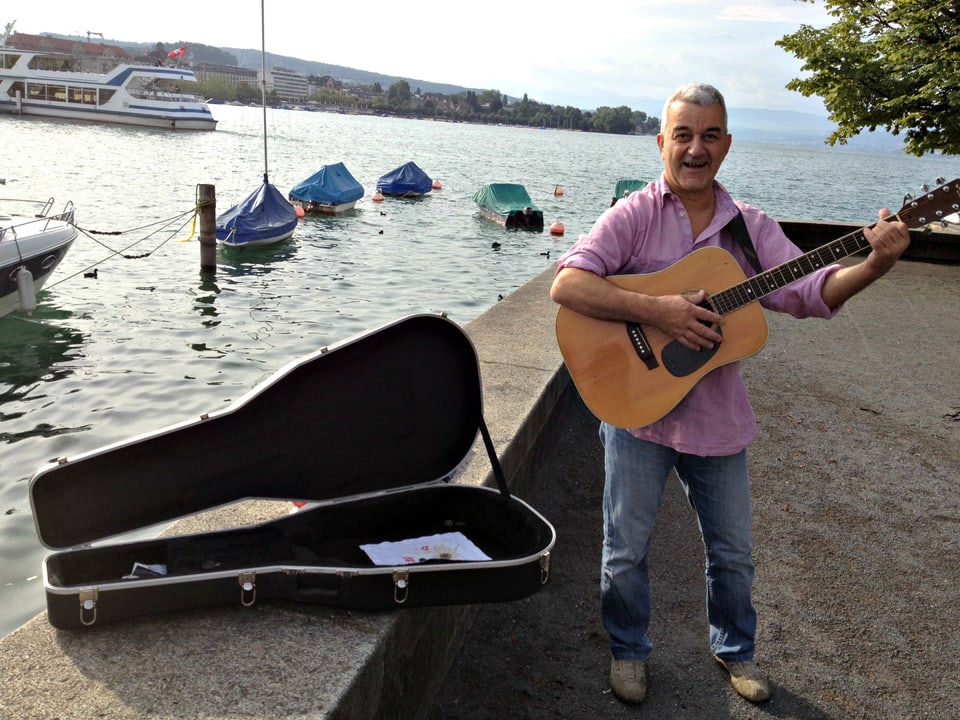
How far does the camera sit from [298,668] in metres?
2.45

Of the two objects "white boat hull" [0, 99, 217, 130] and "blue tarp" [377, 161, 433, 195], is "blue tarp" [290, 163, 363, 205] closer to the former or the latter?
"blue tarp" [377, 161, 433, 195]

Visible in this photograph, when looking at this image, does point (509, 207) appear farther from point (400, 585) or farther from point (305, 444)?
point (400, 585)

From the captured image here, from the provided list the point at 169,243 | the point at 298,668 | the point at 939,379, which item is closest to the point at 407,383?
the point at 298,668

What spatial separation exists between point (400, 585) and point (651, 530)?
1.00 meters

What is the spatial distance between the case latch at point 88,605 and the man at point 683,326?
5.74 feet

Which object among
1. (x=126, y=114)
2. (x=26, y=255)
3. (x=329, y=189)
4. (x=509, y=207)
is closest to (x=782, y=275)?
(x=26, y=255)

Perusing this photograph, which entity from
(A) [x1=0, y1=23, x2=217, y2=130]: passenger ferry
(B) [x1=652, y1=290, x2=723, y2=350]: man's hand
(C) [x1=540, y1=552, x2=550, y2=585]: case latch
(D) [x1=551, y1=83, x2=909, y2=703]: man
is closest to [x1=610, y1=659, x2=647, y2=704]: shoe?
(D) [x1=551, y1=83, x2=909, y2=703]: man

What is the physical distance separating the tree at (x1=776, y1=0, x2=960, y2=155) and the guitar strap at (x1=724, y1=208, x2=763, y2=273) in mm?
11625

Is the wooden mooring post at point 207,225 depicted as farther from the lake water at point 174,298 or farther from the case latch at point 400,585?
the case latch at point 400,585

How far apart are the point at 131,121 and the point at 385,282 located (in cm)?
6521

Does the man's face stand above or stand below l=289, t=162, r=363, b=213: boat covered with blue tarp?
above

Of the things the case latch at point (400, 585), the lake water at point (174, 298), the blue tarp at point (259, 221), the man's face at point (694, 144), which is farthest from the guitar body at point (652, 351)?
the blue tarp at point (259, 221)

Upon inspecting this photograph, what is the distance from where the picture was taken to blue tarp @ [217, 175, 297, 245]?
70.3ft

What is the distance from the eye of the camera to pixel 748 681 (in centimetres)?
323
